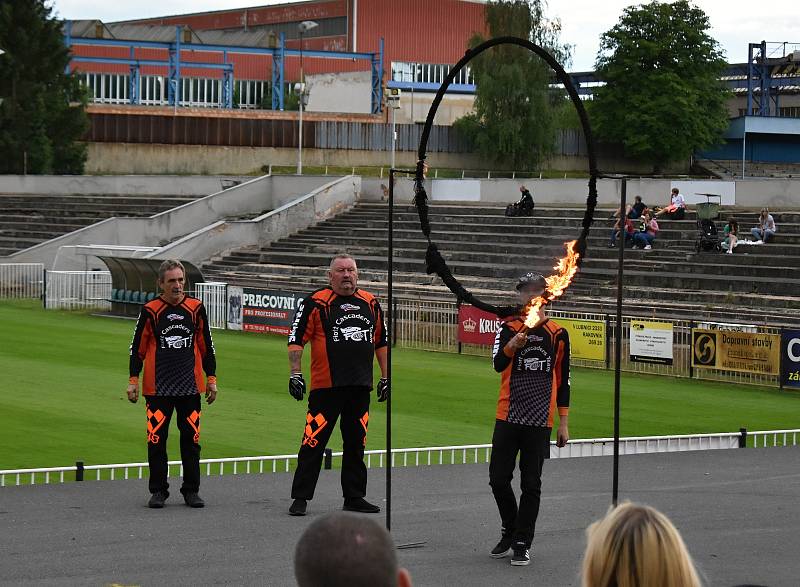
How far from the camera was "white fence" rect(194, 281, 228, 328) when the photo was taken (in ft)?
98.2

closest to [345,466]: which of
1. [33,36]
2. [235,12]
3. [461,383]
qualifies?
[461,383]

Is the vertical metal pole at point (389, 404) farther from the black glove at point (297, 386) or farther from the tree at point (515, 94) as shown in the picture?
the tree at point (515, 94)

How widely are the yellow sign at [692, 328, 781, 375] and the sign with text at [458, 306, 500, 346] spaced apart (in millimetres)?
4101

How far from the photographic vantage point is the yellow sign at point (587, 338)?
23.2 meters

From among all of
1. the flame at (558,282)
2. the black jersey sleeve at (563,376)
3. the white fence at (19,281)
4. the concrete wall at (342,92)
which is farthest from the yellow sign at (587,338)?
the concrete wall at (342,92)

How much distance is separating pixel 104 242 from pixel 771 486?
105 feet

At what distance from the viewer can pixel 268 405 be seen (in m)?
18.0

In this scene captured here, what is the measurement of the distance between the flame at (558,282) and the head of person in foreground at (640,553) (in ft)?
19.1

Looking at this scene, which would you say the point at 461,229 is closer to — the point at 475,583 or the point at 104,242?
the point at 104,242

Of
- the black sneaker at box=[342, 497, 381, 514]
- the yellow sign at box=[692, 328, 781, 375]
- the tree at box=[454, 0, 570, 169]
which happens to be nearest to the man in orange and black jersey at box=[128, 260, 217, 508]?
the black sneaker at box=[342, 497, 381, 514]

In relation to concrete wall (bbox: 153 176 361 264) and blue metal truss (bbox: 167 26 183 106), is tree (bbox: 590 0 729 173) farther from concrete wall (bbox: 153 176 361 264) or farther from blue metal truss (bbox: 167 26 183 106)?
blue metal truss (bbox: 167 26 183 106)

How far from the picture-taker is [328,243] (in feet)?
133

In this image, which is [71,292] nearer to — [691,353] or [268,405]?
[268,405]

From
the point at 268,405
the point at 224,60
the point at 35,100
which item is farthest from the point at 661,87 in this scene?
the point at 268,405
